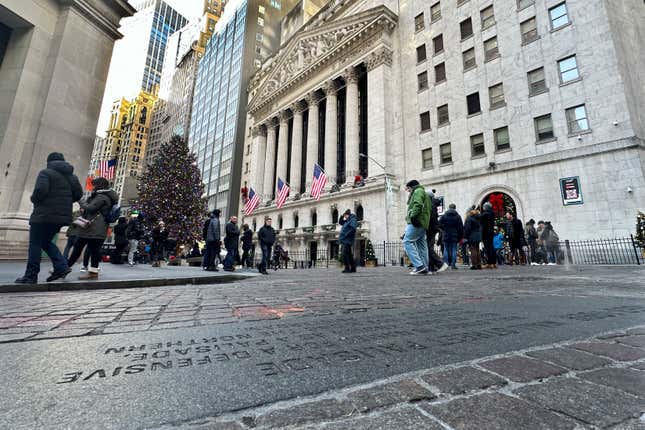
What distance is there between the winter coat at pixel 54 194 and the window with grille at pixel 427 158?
23.7 meters

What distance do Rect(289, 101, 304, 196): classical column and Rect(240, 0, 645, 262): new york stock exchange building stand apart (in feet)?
0.44

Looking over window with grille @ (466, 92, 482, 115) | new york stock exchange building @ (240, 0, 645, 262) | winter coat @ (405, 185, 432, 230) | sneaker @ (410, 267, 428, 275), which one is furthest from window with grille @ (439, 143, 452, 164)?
winter coat @ (405, 185, 432, 230)

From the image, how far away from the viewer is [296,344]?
1805 millimetres

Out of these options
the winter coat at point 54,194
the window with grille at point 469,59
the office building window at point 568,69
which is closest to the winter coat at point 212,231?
the winter coat at point 54,194

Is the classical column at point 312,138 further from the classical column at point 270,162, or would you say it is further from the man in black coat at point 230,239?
Answer: the man in black coat at point 230,239

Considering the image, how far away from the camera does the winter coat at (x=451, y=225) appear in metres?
10.5

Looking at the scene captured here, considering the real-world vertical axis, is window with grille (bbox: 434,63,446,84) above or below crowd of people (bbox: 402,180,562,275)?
above

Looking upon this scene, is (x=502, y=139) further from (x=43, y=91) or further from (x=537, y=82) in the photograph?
(x=43, y=91)

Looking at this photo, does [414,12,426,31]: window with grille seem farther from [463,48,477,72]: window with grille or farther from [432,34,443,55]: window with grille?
[463,48,477,72]: window with grille

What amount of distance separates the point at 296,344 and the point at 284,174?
38.2 metres

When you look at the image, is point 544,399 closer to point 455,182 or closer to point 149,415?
point 149,415

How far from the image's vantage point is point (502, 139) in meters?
21.0

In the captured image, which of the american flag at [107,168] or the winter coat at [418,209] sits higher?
the american flag at [107,168]

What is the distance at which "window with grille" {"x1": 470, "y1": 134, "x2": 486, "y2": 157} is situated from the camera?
21.9 meters
